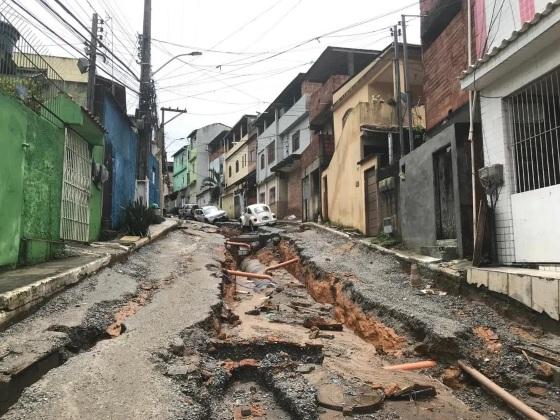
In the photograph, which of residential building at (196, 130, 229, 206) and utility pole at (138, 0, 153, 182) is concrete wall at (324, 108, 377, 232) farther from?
residential building at (196, 130, 229, 206)

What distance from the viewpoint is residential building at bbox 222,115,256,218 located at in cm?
3937

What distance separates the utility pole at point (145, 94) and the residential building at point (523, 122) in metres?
11.6

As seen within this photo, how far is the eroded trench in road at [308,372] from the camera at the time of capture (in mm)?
4383

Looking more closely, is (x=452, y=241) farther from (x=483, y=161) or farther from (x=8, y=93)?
(x=8, y=93)

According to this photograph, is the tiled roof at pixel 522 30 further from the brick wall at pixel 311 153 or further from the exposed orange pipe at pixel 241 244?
the brick wall at pixel 311 153

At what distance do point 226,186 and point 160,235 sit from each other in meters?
30.2

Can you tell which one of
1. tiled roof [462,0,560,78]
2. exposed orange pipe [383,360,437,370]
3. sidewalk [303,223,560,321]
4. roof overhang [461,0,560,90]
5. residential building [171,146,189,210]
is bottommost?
exposed orange pipe [383,360,437,370]

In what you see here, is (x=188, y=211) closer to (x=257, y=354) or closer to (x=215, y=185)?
(x=215, y=185)

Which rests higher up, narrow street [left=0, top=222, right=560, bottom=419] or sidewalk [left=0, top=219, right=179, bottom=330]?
sidewalk [left=0, top=219, right=179, bottom=330]

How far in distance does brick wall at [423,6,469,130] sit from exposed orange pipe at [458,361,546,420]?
21.8 ft

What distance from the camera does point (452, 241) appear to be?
30.6 feet

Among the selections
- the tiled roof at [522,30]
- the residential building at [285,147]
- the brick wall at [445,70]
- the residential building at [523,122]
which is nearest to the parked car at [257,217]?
the residential building at [285,147]

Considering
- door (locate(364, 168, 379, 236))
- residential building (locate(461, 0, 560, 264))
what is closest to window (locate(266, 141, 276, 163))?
door (locate(364, 168, 379, 236))

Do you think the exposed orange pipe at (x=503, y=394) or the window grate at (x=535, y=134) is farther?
the window grate at (x=535, y=134)
